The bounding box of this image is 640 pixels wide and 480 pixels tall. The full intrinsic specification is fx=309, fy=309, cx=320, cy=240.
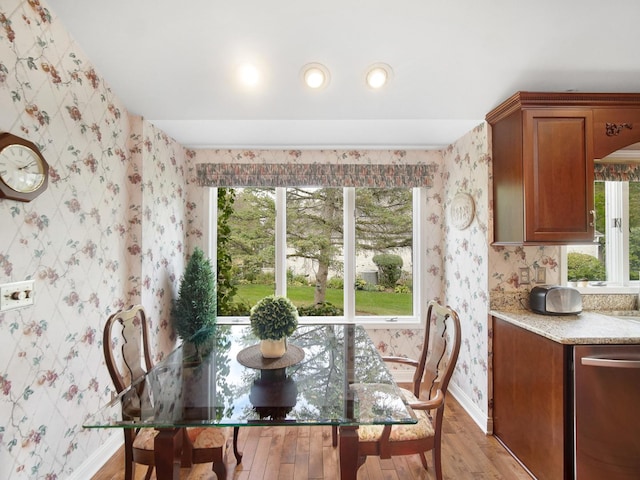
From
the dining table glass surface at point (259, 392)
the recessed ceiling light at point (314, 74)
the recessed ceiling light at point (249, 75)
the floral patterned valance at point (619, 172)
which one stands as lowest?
the dining table glass surface at point (259, 392)

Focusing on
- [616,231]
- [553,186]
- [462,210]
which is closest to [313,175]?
[462,210]

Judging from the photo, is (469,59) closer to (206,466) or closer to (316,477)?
(316,477)

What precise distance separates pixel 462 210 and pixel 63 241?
2.74 meters

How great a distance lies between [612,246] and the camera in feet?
8.14

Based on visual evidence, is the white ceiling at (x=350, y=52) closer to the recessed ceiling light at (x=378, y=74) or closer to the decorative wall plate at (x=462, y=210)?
the recessed ceiling light at (x=378, y=74)

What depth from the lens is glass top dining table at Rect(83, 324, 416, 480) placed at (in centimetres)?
110

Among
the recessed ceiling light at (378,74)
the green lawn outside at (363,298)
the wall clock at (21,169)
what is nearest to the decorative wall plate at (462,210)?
the green lawn outside at (363,298)

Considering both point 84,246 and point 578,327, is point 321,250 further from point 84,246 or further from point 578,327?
point 578,327

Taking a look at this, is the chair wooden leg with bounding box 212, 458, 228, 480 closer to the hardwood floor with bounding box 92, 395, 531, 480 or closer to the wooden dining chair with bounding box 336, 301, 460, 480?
the hardwood floor with bounding box 92, 395, 531, 480

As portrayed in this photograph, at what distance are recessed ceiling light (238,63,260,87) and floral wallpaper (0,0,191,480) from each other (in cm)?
88

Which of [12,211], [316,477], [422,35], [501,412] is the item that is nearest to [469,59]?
[422,35]

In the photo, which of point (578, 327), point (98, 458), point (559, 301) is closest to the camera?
point (578, 327)

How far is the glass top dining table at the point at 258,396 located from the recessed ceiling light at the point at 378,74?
1.61 meters

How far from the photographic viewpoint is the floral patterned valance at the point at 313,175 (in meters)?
2.98
